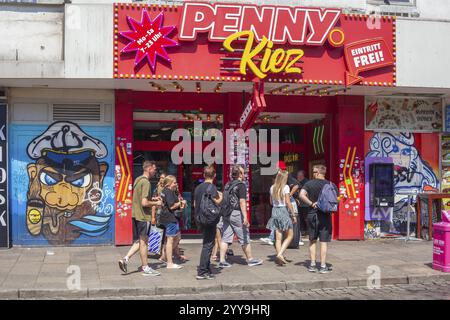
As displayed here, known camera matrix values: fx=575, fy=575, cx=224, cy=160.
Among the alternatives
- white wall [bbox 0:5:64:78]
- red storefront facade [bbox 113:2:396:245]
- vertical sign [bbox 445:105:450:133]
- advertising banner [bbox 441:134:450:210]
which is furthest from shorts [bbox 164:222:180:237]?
vertical sign [bbox 445:105:450:133]

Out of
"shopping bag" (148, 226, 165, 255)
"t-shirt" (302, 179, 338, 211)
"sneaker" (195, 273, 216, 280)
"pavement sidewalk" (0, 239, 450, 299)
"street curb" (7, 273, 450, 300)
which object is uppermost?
"t-shirt" (302, 179, 338, 211)

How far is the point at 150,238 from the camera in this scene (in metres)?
11.6

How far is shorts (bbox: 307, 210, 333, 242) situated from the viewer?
32.9 feet

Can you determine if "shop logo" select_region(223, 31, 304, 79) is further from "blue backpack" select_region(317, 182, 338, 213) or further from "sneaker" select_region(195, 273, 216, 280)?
"sneaker" select_region(195, 273, 216, 280)

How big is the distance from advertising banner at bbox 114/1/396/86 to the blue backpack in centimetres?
341

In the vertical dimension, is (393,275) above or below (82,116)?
below

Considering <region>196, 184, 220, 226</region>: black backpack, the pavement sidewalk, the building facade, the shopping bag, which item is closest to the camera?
the pavement sidewalk

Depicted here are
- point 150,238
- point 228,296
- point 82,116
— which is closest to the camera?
point 228,296

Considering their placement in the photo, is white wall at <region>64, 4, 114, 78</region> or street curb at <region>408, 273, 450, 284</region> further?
white wall at <region>64, 4, 114, 78</region>

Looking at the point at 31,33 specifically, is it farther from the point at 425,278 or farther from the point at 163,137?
the point at 425,278

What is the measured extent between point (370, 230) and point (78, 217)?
7179 millimetres

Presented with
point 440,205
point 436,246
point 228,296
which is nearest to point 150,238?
point 228,296
